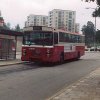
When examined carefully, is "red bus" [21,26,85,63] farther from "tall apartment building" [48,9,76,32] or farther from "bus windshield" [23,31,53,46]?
"tall apartment building" [48,9,76,32]

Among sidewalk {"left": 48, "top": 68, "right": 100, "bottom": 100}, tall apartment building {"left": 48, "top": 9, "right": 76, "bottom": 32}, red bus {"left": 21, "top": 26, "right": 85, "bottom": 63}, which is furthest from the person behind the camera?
tall apartment building {"left": 48, "top": 9, "right": 76, "bottom": 32}

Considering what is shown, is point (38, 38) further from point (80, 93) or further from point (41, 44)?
point (80, 93)

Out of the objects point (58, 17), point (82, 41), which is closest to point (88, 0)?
point (82, 41)

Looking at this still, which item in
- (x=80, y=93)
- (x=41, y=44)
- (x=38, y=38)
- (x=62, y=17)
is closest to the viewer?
(x=80, y=93)

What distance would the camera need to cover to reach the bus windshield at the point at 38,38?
32375 mm

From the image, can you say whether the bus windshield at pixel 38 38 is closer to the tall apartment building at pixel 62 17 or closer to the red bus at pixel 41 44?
the red bus at pixel 41 44

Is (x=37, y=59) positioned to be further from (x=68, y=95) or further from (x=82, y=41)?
(x=68, y=95)

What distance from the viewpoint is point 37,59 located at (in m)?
32.8

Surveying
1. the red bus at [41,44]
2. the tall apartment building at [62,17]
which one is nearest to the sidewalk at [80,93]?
the red bus at [41,44]

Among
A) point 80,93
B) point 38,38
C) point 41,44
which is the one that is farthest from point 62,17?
point 80,93

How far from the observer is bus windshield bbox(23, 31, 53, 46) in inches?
1275

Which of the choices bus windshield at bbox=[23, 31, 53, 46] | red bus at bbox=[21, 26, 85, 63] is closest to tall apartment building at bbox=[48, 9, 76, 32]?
red bus at bbox=[21, 26, 85, 63]

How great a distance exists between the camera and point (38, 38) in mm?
32500

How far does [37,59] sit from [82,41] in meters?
13.7
